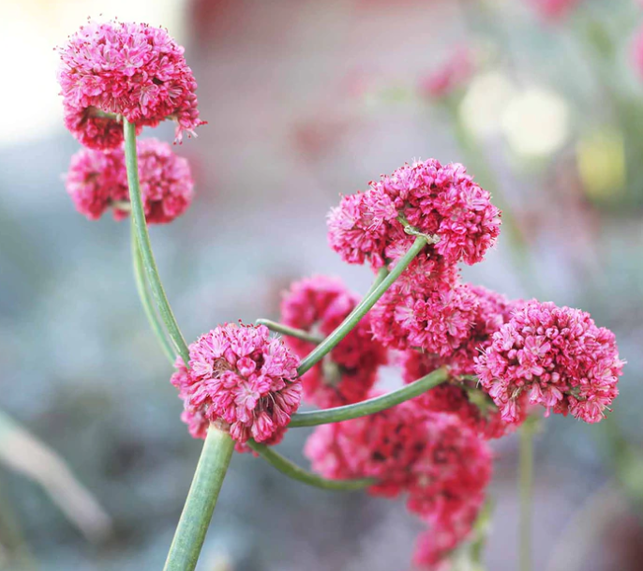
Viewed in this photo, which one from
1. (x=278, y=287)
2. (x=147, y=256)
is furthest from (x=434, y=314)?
(x=278, y=287)

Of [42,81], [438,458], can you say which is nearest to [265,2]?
[42,81]

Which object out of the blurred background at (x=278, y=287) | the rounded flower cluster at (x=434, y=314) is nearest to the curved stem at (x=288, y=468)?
the rounded flower cluster at (x=434, y=314)

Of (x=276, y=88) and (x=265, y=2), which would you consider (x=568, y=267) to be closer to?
(x=276, y=88)

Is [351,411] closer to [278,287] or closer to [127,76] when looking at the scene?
[127,76]

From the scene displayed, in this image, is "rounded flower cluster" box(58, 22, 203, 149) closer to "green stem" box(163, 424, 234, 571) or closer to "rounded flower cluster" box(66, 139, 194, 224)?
"rounded flower cluster" box(66, 139, 194, 224)

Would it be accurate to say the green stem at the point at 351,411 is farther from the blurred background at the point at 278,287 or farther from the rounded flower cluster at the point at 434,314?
the blurred background at the point at 278,287

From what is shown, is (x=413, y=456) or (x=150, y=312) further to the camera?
(x=413, y=456)
